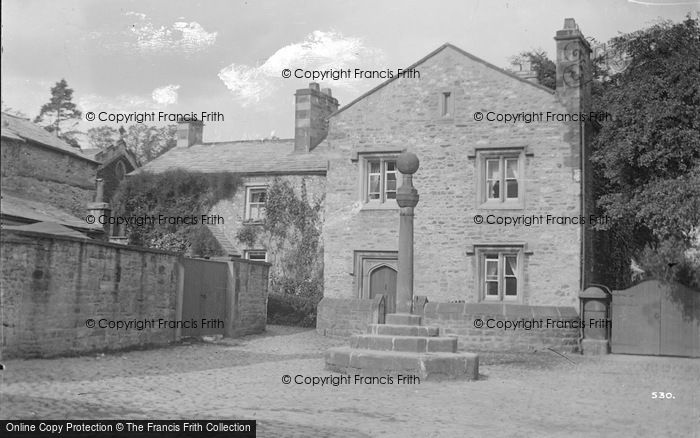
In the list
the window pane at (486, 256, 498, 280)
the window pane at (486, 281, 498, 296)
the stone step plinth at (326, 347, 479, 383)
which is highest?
the window pane at (486, 256, 498, 280)

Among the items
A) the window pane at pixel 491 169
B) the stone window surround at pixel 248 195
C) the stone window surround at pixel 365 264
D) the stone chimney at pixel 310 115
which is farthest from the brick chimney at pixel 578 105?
the stone window surround at pixel 248 195

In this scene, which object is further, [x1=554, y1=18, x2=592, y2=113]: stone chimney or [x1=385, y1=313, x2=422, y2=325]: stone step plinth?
[x1=554, y1=18, x2=592, y2=113]: stone chimney

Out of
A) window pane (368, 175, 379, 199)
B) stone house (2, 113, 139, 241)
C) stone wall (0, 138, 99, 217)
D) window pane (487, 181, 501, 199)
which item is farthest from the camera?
window pane (368, 175, 379, 199)

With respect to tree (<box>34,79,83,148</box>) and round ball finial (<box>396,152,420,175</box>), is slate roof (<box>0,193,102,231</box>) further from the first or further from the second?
round ball finial (<box>396,152,420,175</box>)

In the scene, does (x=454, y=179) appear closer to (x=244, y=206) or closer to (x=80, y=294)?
(x=244, y=206)

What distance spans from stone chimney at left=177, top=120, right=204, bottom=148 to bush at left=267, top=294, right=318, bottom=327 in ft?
36.9

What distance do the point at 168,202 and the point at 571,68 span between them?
1557 cm

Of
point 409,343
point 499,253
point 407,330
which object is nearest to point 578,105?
point 499,253

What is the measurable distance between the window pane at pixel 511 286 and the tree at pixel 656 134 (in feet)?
9.54

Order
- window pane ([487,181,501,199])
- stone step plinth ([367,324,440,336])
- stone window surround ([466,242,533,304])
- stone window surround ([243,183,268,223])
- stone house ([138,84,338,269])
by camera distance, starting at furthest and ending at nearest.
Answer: stone window surround ([243,183,268,223]) < stone house ([138,84,338,269]) < window pane ([487,181,501,199]) < stone window surround ([466,242,533,304]) < stone step plinth ([367,324,440,336])

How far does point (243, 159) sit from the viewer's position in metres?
29.9

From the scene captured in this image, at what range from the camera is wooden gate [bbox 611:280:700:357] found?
18578 mm

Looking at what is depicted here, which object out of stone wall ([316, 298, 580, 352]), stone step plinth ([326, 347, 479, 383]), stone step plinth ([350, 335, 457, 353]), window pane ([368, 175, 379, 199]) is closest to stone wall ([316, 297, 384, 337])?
stone wall ([316, 298, 580, 352])

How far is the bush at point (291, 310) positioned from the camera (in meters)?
24.6
